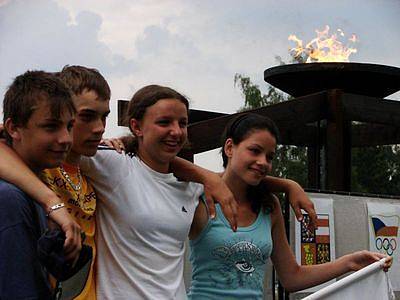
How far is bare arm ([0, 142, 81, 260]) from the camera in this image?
7.17ft

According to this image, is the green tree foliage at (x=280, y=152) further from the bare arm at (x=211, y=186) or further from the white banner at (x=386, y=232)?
the bare arm at (x=211, y=186)

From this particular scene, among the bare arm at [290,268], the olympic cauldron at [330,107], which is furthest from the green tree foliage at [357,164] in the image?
the bare arm at [290,268]

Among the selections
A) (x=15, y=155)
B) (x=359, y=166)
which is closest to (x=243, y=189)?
(x=15, y=155)

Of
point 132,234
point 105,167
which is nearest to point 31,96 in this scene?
point 105,167

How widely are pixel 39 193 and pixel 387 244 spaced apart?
21.5 feet

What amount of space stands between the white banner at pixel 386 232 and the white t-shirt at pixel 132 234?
5.35 meters

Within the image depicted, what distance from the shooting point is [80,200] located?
280cm

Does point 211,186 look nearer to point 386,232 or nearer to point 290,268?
point 290,268

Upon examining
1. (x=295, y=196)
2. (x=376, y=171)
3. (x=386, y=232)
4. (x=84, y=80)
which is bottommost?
(x=386, y=232)

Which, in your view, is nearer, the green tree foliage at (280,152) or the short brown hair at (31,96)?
the short brown hair at (31,96)

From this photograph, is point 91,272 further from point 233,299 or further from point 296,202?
point 296,202

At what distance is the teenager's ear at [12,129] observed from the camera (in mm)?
2332

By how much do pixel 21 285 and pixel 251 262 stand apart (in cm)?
153

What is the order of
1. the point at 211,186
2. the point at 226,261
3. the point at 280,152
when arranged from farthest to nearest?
the point at 280,152 → the point at 226,261 → the point at 211,186
